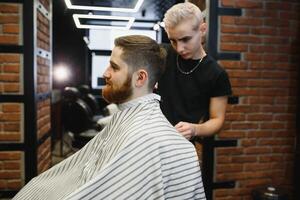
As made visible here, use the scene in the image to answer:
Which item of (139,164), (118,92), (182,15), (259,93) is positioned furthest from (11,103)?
(259,93)

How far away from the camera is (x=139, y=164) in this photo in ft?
3.85

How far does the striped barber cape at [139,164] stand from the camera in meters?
1.15

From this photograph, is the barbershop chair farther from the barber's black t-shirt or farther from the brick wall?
the barber's black t-shirt

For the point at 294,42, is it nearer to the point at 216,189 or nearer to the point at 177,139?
the point at 216,189

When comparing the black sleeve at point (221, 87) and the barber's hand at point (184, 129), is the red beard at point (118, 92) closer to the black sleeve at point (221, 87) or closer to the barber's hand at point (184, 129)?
the barber's hand at point (184, 129)

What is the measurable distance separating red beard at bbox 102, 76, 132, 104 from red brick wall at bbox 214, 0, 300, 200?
1.42 m

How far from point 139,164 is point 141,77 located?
0.39 meters

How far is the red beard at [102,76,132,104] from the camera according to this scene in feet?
4.48

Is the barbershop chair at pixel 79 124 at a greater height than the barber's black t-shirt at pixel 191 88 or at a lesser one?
lesser

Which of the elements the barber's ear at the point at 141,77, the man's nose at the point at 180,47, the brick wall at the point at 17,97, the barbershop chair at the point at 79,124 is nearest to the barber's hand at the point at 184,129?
the barber's ear at the point at 141,77

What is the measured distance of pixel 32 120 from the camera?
2461 millimetres

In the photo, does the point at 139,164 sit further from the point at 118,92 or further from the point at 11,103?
the point at 11,103

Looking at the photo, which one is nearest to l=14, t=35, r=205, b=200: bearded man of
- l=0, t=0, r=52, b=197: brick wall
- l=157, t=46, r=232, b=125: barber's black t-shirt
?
l=157, t=46, r=232, b=125: barber's black t-shirt

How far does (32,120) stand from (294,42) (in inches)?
90.2
